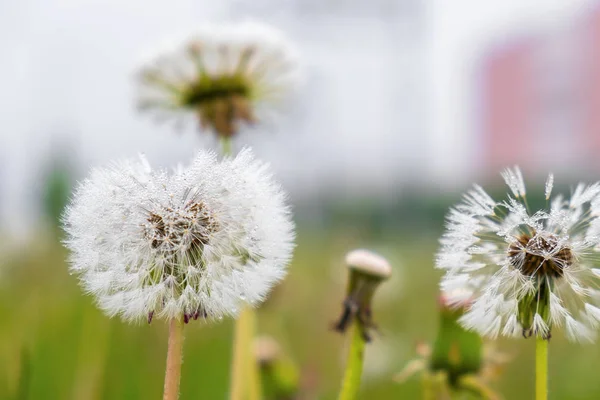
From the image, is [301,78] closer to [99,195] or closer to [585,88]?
[99,195]

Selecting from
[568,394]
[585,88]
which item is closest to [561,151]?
[585,88]

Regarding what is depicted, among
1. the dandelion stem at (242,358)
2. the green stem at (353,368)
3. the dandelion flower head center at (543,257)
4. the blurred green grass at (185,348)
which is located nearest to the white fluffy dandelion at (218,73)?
the dandelion stem at (242,358)

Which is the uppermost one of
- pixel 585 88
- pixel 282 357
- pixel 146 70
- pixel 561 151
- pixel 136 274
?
pixel 585 88

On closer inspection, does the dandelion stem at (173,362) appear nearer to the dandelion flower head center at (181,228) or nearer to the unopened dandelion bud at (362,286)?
the dandelion flower head center at (181,228)

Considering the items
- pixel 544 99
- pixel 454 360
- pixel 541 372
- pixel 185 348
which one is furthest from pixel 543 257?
pixel 544 99

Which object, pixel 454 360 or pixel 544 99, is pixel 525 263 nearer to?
pixel 454 360
